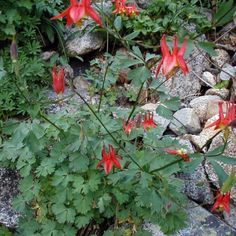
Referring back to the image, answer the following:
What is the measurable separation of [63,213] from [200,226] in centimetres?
69

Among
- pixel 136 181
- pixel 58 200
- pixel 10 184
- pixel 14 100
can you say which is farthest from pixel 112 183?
pixel 14 100

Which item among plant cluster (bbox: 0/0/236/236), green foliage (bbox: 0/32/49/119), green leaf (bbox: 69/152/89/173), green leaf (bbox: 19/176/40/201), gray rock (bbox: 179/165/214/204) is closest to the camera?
plant cluster (bbox: 0/0/236/236)

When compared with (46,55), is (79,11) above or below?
above

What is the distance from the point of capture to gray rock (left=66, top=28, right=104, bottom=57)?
10.9 feet

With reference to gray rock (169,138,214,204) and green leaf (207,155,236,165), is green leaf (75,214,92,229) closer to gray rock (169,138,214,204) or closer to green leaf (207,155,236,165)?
gray rock (169,138,214,204)

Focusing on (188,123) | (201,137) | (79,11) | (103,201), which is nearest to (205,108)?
(188,123)

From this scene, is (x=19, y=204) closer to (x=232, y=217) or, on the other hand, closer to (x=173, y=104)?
(x=173, y=104)

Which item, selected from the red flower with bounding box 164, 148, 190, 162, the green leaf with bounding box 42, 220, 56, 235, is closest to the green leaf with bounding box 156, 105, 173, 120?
the red flower with bounding box 164, 148, 190, 162

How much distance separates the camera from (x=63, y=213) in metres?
2.25

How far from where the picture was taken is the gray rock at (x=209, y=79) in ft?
10.8

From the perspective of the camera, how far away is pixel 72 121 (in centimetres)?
230

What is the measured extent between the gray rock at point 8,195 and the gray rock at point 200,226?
2.27 ft

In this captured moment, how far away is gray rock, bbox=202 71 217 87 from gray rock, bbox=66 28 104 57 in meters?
0.77

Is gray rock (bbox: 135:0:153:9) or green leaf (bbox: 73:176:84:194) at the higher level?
gray rock (bbox: 135:0:153:9)
